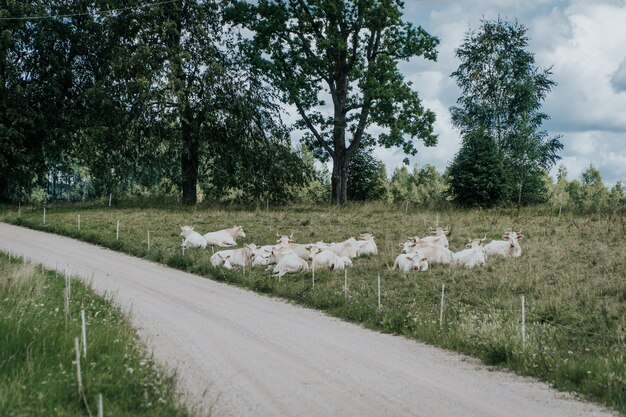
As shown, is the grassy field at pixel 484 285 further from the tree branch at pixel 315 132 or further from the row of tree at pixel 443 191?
the tree branch at pixel 315 132

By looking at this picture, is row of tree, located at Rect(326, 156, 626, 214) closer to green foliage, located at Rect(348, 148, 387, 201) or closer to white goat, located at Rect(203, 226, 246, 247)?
green foliage, located at Rect(348, 148, 387, 201)

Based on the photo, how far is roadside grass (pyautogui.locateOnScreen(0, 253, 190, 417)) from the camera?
8.31 m

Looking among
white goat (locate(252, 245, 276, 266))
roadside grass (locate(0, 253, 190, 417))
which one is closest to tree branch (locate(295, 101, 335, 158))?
white goat (locate(252, 245, 276, 266))

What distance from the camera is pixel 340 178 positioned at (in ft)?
151

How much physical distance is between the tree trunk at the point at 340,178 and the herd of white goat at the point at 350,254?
19577 millimetres

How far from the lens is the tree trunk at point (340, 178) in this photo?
1807 inches

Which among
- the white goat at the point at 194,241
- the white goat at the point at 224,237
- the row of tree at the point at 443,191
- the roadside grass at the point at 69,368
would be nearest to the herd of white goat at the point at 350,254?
the white goat at the point at 194,241

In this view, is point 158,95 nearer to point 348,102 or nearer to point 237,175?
point 237,175

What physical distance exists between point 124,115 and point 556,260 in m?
33.3

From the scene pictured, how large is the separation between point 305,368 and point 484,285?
7.85 metres

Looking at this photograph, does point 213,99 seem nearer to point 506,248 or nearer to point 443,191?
point 443,191

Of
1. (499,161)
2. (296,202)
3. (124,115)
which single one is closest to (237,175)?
(296,202)

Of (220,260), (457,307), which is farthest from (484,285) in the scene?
(220,260)

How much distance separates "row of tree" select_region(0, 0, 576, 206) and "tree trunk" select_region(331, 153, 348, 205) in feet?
0.31
